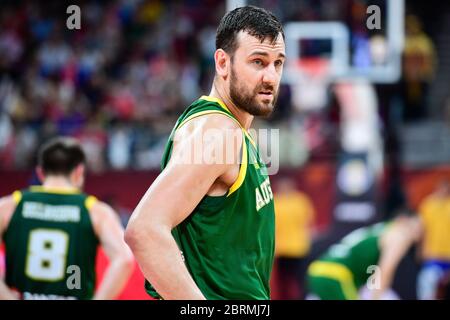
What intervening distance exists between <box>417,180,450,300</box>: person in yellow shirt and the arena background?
8.0 inches

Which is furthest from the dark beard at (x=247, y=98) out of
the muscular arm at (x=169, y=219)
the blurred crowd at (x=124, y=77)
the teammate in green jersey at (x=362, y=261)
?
the blurred crowd at (x=124, y=77)

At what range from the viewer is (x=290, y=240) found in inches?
534

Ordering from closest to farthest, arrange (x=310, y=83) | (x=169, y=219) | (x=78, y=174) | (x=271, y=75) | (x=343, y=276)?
(x=169, y=219), (x=271, y=75), (x=78, y=174), (x=343, y=276), (x=310, y=83)

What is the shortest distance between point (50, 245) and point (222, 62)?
8.89 ft

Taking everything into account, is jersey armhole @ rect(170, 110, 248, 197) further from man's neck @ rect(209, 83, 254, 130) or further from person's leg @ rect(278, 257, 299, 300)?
person's leg @ rect(278, 257, 299, 300)

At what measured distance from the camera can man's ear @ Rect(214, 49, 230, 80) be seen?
3.75 meters

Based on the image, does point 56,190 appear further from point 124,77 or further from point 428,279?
point 124,77

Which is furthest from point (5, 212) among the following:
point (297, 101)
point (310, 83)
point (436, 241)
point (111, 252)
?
point (297, 101)

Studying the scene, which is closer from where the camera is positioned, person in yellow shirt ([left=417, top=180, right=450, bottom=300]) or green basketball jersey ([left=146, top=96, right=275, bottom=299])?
green basketball jersey ([left=146, top=96, right=275, bottom=299])

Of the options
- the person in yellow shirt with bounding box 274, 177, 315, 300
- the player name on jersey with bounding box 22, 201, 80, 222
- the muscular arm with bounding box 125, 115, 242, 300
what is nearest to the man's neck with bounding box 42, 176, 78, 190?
the player name on jersey with bounding box 22, 201, 80, 222

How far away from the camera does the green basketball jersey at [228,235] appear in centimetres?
350

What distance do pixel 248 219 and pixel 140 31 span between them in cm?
1553

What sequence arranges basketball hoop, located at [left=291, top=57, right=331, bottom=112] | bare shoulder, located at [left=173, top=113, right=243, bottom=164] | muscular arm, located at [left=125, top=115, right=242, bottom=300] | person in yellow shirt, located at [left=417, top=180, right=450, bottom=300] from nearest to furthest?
muscular arm, located at [left=125, top=115, right=242, bottom=300], bare shoulder, located at [left=173, top=113, right=243, bottom=164], person in yellow shirt, located at [left=417, top=180, right=450, bottom=300], basketball hoop, located at [left=291, top=57, right=331, bottom=112]

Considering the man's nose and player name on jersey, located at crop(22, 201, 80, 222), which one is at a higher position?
the man's nose
